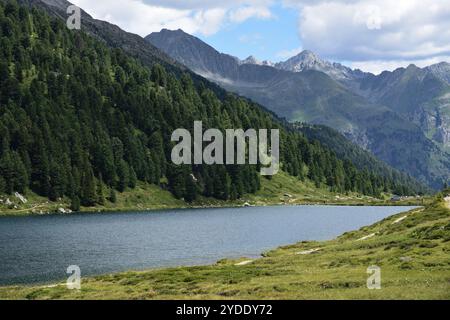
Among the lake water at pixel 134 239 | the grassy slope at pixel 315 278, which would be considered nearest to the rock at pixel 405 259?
the grassy slope at pixel 315 278

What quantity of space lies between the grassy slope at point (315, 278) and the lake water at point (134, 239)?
18.6m

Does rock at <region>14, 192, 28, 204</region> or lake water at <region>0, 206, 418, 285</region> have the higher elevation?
rock at <region>14, 192, 28, 204</region>

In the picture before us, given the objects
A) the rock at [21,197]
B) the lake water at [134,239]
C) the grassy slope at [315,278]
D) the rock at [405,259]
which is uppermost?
the rock at [21,197]

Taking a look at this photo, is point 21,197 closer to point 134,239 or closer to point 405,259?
point 134,239

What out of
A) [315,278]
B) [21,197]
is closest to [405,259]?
[315,278]

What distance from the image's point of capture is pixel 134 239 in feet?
398

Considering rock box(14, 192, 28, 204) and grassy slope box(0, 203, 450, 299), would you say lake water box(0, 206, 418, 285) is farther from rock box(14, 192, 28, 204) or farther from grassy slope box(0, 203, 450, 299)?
rock box(14, 192, 28, 204)

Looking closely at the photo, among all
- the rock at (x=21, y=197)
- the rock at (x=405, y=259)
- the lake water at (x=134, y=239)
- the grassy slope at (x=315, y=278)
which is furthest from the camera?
the rock at (x=21, y=197)

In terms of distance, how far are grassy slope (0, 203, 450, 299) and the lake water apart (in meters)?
18.6

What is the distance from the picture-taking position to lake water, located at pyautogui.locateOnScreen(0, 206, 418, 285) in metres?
89.5

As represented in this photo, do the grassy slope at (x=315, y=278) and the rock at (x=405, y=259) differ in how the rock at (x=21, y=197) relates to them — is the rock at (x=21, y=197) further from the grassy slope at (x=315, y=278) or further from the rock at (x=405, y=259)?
the rock at (x=405, y=259)

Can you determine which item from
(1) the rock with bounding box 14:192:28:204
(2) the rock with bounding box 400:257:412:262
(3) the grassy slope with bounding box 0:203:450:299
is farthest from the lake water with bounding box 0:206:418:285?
(2) the rock with bounding box 400:257:412:262

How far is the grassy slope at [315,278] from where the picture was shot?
4544 centimetres
